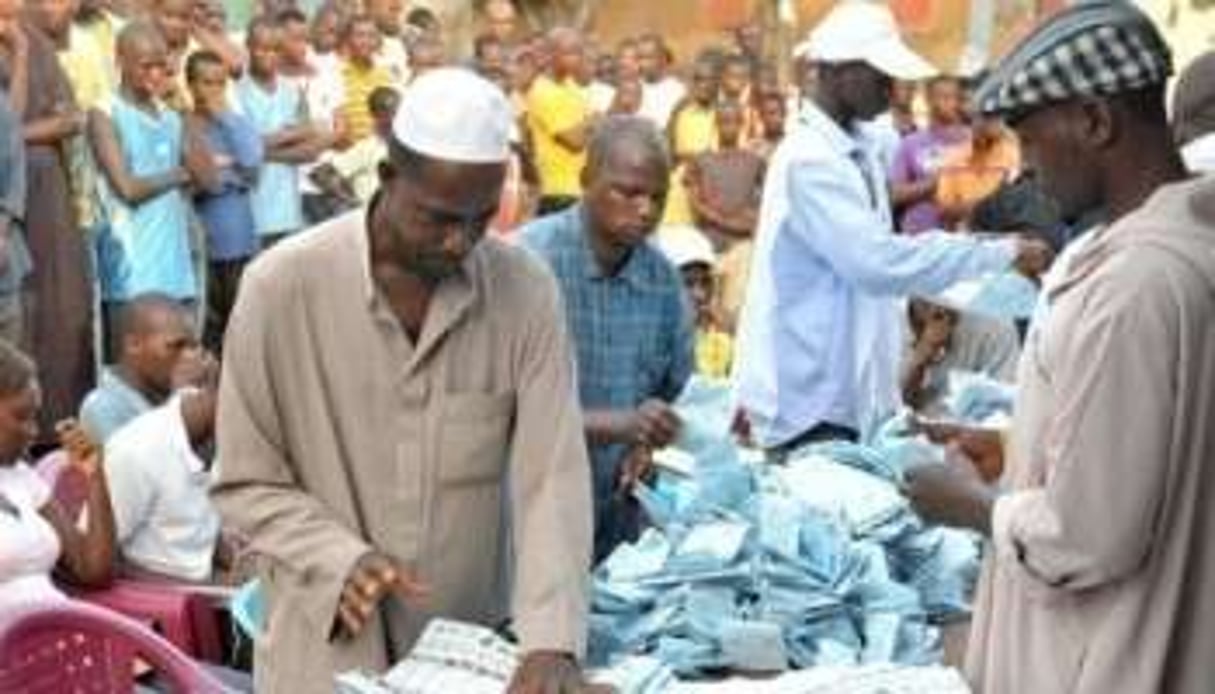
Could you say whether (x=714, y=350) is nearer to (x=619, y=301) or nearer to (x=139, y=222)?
(x=139, y=222)

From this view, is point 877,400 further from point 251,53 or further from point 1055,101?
point 251,53

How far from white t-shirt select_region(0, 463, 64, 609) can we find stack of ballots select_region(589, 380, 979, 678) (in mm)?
1377

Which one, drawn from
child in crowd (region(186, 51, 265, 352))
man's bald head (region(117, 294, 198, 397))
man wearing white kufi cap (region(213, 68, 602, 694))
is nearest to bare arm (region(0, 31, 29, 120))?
child in crowd (region(186, 51, 265, 352))

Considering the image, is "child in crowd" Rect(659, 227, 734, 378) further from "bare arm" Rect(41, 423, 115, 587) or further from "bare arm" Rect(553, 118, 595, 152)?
"bare arm" Rect(41, 423, 115, 587)

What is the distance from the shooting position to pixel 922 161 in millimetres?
10305

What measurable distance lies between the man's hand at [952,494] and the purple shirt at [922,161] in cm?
638

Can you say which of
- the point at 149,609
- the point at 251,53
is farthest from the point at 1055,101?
the point at 251,53

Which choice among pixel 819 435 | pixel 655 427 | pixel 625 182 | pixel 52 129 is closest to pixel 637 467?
pixel 655 427

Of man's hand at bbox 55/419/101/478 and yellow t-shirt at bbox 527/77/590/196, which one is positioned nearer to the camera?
man's hand at bbox 55/419/101/478

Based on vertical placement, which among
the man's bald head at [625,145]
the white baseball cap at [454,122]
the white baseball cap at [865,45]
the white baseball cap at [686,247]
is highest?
the white baseball cap at [454,122]

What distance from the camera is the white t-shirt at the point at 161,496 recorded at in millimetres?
5105

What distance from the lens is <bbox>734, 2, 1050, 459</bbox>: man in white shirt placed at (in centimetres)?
480

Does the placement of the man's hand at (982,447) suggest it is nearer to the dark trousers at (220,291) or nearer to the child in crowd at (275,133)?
the dark trousers at (220,291)

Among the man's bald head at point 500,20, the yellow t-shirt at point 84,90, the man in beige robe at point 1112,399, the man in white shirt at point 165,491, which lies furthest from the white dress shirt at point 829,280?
the man's bald head at point 500,20
